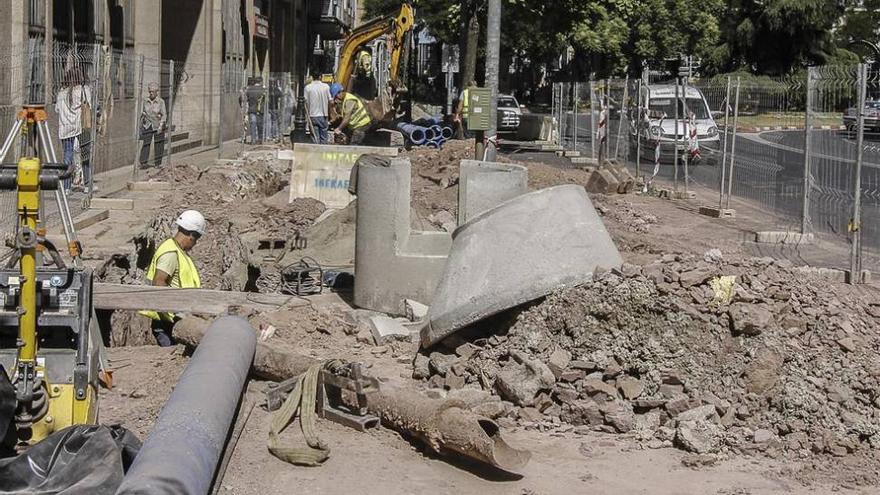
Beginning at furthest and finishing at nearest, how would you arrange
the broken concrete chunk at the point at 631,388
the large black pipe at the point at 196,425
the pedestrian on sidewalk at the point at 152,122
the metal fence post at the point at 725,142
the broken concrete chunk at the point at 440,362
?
1. the pedestrian on sidewalk at the point at 152,122
2. the metal fence post at the point at 725,142
3. the broken concrete chunk at the point at 440,362
4. the broken concrete chunk at the point at 631,388
5. the large black pipe at the point at 196,425

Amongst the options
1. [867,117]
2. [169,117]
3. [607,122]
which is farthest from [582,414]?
[607,122]

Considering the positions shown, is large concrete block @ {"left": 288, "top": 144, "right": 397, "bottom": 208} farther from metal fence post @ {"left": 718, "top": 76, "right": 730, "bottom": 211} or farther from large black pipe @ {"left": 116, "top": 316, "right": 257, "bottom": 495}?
large black pipe @ {"left": 116, "top": 316, "right": 257, "bottom": 495}

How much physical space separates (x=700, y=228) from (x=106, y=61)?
9.54 meters

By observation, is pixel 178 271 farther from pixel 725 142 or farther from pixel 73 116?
pixel 725 142

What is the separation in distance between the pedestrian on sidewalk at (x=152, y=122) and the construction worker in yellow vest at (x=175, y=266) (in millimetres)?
12107

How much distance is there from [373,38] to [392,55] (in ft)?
2.77

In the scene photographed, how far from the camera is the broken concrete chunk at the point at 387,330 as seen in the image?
10.2 m

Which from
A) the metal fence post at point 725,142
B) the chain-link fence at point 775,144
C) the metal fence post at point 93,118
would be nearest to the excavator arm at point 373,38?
Result: the chain-link fence at point 775,144

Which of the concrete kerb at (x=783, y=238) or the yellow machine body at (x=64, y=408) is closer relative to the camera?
the yellow machine body at (x=64, y=408)

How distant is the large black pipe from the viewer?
5492 millimetres

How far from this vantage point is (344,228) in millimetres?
15352

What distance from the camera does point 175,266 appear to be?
973cm

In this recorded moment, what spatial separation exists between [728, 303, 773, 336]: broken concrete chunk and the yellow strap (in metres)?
2.86

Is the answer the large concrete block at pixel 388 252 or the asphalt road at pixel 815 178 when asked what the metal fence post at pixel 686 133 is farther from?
the large concrete block at pixel 388 252
